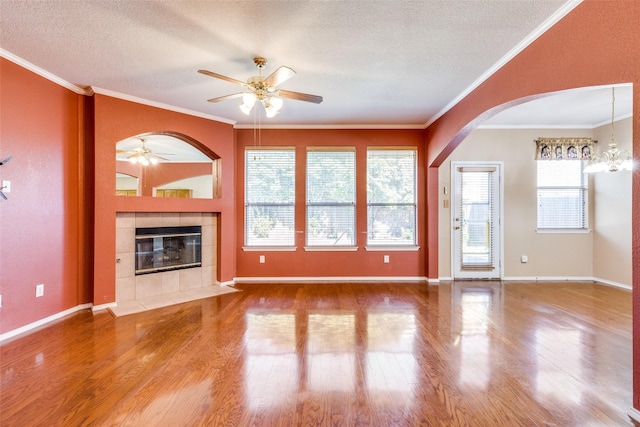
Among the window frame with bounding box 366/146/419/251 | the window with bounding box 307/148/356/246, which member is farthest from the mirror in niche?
the window frame with bounding box 366/146/419/251

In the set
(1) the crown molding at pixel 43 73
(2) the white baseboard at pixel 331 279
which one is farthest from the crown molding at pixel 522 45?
(1) the crown molding at pixel 43 73

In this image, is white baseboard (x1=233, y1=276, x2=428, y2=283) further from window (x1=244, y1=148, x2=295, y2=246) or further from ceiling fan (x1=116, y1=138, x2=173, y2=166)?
ceiling fan (x1=116, y1=138, x2=173, y2=166)

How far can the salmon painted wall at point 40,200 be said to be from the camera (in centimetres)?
278

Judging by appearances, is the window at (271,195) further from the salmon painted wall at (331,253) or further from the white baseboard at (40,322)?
the white baseboard at (40,322)

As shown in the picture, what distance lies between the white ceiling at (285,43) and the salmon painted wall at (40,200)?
312 millimetres

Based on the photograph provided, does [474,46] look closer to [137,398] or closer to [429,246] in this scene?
[429,246]

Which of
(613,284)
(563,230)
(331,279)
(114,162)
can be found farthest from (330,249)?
(613,284)

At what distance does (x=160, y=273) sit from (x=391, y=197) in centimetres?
395

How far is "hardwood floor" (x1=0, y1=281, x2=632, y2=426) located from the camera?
1744 millimetres

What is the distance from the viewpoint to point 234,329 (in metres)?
2.98

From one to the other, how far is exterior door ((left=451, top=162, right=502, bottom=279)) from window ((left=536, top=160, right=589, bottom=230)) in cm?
80

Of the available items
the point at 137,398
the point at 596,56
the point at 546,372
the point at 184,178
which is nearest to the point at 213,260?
the point at 184,178

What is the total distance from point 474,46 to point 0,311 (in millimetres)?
5191

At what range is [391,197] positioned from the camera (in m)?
5.05
